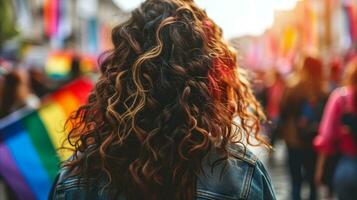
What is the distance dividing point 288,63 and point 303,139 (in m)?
18.1

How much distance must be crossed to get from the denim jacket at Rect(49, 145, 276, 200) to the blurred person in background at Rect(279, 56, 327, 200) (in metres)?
5.24

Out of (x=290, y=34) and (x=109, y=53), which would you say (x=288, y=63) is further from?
(x=109, y=53)

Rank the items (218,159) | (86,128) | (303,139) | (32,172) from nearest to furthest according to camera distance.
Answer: (218,159), (86,128), (32,172), (303,139)

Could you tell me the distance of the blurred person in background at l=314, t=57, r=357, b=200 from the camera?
16.0 feet

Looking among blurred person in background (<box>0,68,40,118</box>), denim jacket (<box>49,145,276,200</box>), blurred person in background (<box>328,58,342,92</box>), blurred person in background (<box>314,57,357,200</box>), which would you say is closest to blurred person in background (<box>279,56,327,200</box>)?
blurred person in background (<box>328,58,342,92</box>)

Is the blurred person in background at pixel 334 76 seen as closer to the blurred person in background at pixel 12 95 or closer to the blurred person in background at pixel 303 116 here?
the blurred person in background at pixel 303 116

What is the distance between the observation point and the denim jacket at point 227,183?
7.66 ft

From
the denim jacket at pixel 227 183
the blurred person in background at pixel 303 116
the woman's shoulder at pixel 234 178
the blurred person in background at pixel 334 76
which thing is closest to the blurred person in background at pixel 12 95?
the blurred person in background at pixel 303 116

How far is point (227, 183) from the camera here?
2.34 metres

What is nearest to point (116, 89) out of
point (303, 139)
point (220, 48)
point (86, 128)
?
point (86, 128)

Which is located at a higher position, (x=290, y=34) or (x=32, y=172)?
(x=290, y=34)

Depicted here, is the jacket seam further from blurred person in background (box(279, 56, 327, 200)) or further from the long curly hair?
blurred person in background (box(279, 56, 327, 200))

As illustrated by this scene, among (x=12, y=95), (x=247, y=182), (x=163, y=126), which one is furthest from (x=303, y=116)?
(x=163, y=126)

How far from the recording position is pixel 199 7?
2.51m
